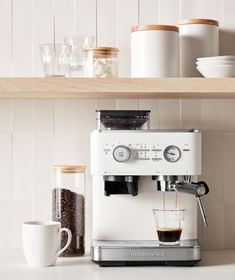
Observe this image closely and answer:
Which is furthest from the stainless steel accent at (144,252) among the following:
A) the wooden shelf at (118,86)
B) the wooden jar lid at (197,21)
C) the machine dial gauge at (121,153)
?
the wooden jar lid at (197,21)

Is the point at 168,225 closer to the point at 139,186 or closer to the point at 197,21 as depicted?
the point at 139,186

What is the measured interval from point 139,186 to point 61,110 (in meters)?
0.38

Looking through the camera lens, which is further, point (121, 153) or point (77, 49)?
point (77, 49)

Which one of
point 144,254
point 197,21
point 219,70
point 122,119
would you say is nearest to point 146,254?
point 144,254

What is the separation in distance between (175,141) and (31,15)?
0.62 metres

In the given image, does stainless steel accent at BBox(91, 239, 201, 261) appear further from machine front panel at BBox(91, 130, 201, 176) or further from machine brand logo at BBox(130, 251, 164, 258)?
machine front panel at BBox(91, 130, 201, 176)

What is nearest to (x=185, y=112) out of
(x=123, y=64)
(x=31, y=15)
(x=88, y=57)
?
(x=123, y=64)

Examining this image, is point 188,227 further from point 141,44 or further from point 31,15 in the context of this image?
point 31,15

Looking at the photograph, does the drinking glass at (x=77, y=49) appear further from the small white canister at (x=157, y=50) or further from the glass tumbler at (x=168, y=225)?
the glass tumbler at (x=168, y=225)

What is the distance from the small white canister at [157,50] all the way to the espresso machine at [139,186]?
0.41ft

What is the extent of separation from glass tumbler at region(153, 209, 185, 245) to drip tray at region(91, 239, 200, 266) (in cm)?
2

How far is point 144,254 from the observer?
202 centimetres

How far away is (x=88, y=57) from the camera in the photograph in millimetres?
2123

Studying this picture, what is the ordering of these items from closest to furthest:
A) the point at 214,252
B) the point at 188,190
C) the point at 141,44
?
the point at 188,190, the point at 141,44, the point at 214,252
